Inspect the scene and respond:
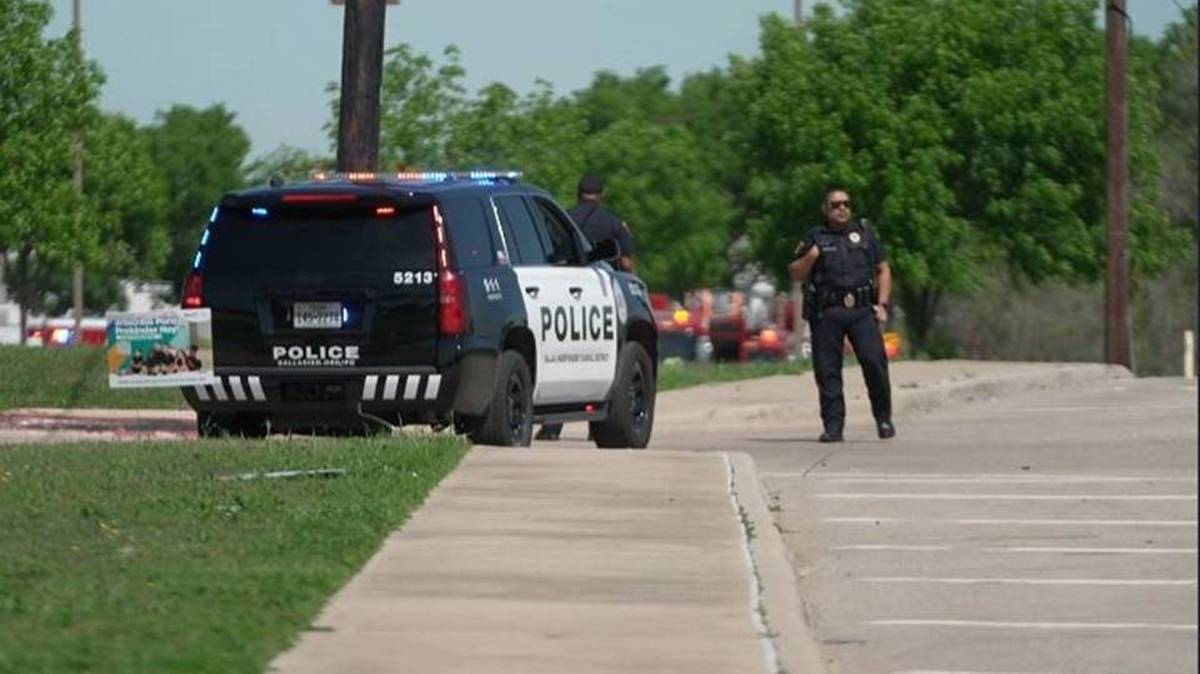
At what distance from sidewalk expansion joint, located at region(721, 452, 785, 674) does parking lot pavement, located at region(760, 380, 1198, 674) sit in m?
0.27

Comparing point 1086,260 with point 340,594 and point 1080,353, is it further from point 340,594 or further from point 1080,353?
point 340,594

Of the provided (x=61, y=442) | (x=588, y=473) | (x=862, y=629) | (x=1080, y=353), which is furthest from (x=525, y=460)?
(x=1080, y=353)

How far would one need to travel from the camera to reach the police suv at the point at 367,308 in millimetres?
16922

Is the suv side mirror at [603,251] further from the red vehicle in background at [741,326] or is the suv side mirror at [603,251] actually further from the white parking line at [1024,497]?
the red vehicle in background at [741,326]

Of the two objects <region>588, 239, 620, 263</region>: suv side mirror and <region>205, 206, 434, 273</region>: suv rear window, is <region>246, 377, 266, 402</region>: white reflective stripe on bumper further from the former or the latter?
<region>588, 239, 620, 263</region>: suv side mirror

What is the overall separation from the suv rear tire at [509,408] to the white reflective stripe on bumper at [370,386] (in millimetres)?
655

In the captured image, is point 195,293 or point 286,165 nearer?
point 195,293

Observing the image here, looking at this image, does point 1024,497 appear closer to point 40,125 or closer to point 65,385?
point 65,385

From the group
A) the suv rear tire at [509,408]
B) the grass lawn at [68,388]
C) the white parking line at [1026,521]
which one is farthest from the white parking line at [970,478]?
the grass lawn at [68,388]

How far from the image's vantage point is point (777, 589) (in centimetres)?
1136

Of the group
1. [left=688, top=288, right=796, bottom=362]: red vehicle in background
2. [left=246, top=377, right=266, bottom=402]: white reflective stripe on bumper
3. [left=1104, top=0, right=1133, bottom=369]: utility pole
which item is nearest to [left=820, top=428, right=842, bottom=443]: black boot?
[left=246, top=377, right=266, bottom=402]: white reflective stripe on bumper

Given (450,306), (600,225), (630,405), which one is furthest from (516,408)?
(600,225)

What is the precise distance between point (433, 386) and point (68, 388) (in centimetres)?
702

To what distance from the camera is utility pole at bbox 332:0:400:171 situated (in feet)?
72.0
